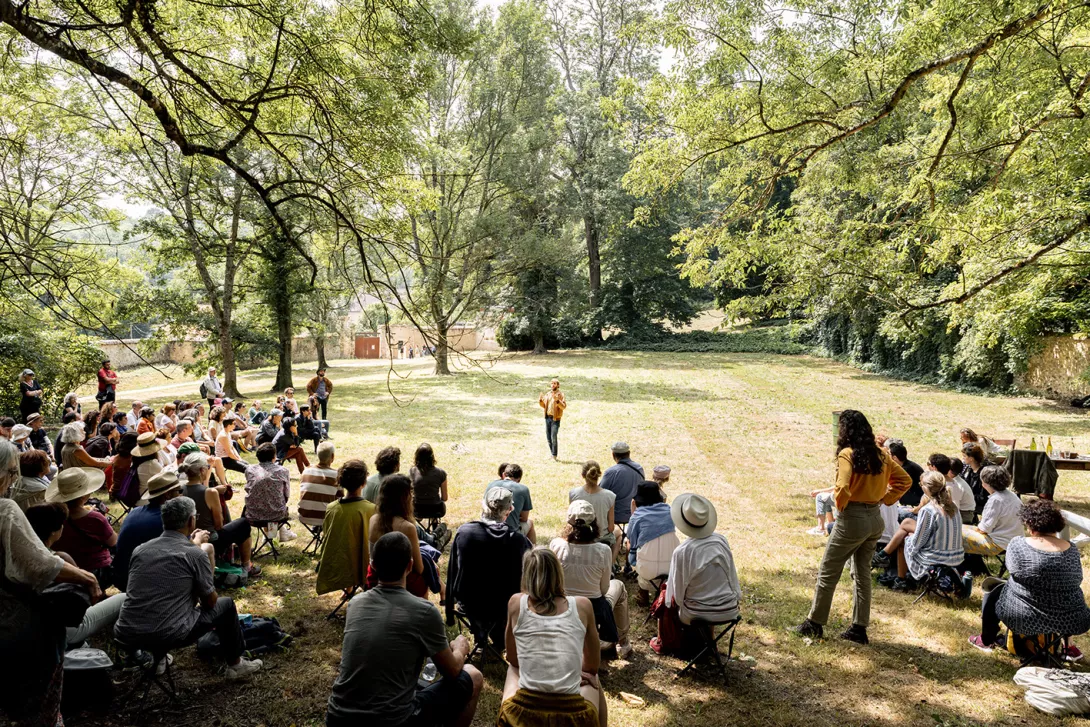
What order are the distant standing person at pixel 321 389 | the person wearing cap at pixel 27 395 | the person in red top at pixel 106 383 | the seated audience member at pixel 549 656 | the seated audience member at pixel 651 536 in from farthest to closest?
the distant standing person at pixel 321 389, the person in red top at pixel 106 383, the person wearing cap at pixel 27 395, the seated audience member at pixel 651 536, the seated audience member at pixel 549 656

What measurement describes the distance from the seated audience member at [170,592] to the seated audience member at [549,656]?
2.10 meters

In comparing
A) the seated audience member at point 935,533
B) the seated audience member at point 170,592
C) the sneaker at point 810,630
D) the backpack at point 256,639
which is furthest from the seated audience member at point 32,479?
the seated audience member at point 935,533

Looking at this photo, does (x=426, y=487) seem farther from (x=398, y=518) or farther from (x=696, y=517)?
(x=696, y=517)

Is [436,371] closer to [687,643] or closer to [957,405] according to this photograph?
[957,405]

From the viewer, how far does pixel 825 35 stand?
7.45 metres

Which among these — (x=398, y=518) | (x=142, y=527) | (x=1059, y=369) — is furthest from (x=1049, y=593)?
(x=1059, y=369)

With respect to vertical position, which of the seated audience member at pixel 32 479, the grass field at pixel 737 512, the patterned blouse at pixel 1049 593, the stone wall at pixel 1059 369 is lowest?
the grass field at pixel 737 512

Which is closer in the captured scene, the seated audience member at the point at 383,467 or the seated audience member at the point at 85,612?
the seated audience member at the point at 85,612

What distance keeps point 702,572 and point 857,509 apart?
4.48 feet

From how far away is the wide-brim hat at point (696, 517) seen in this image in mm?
4262

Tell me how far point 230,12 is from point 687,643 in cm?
692

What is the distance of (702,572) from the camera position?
167 inches

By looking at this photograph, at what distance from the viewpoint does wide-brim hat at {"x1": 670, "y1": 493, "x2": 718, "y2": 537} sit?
4.26 meters

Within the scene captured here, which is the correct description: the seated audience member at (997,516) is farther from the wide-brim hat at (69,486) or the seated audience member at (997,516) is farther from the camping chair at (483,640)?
the wide-brim hat at (69,486)
